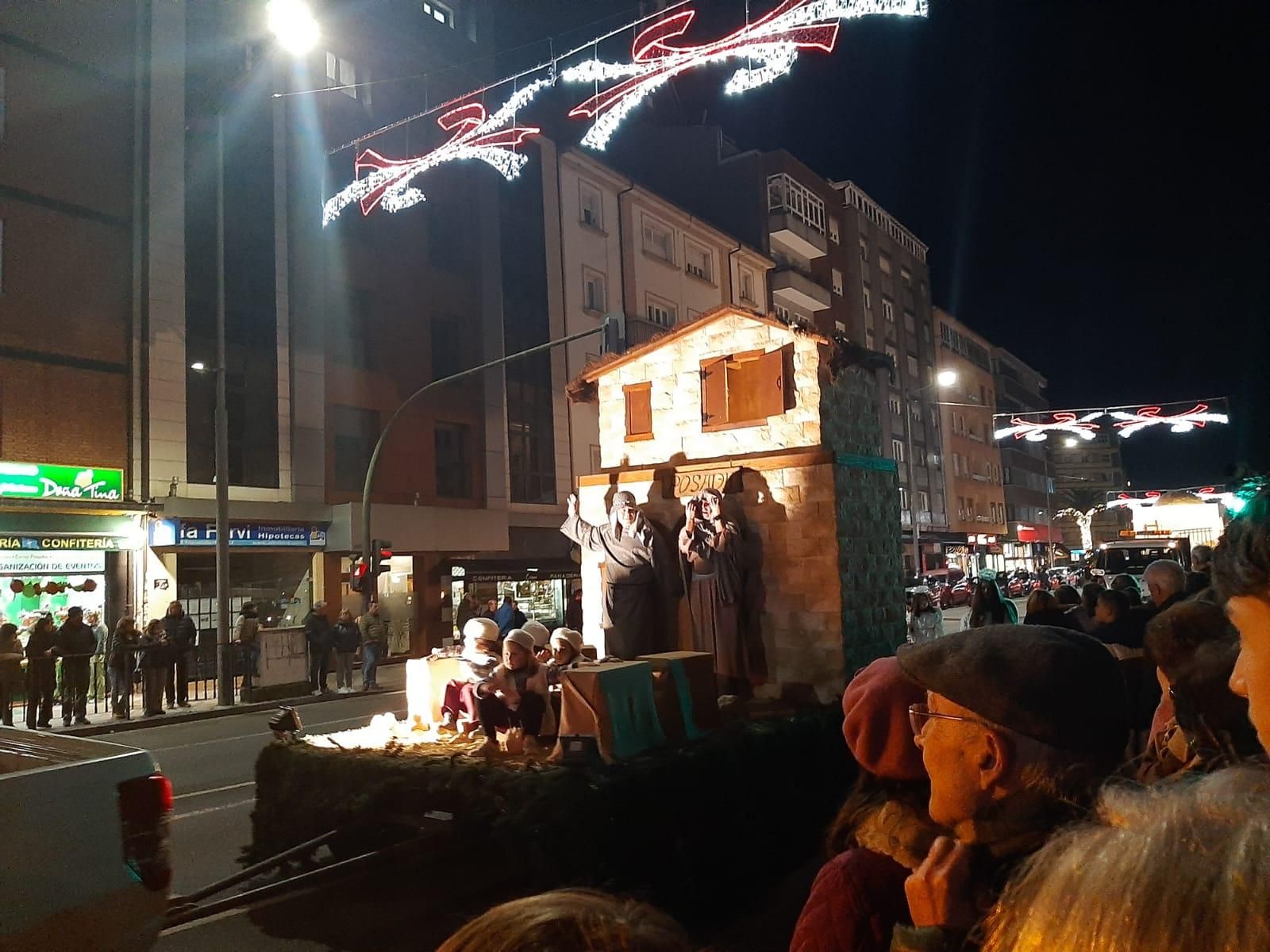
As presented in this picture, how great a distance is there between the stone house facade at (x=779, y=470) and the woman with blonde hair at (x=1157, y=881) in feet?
24.2

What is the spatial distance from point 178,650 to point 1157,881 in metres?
17.3

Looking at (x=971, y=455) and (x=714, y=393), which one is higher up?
(x=971, y=455)

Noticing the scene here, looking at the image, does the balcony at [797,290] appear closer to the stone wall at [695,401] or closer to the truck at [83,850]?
the stone wall at [695,401]

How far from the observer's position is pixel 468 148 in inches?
539

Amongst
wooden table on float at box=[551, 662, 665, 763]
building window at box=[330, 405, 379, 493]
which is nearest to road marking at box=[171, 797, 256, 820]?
wooden table on float at box=[551, 662, 665, 763]

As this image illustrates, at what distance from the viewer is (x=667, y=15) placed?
33.0 feet

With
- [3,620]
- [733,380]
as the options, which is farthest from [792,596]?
[3,620]

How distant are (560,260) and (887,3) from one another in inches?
875

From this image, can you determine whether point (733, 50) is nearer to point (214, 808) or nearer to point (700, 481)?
point (700, 481)

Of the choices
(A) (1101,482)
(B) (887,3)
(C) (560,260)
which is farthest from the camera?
(A) (1101,482)

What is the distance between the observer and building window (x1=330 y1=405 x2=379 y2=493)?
23375 millimetres

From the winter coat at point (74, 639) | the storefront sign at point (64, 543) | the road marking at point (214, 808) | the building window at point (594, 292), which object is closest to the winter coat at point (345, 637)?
the winter coat at point (74, 639)

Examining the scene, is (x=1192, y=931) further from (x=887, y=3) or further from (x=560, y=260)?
(x=560, y=260)

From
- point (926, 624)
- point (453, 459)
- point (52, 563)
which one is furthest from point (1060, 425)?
point (52, 563)
